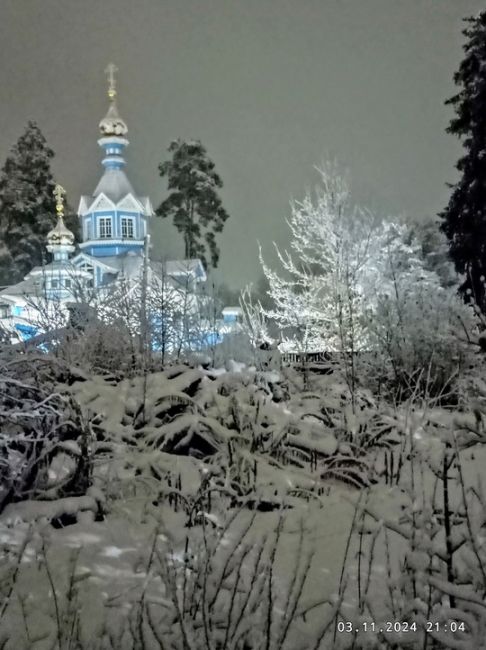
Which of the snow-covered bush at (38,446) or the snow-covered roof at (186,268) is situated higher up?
the snow-covered roof at (186,268)

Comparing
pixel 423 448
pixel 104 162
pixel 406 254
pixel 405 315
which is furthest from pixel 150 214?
pixel 423 448

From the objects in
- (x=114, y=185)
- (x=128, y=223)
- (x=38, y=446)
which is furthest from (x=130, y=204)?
(x=38, y=446)

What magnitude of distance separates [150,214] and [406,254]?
1841cm

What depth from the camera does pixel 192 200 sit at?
38.4 m

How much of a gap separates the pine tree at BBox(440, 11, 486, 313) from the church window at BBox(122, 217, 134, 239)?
23.9m

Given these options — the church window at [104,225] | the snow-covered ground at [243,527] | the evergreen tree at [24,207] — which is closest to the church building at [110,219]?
the church window at [104,225]

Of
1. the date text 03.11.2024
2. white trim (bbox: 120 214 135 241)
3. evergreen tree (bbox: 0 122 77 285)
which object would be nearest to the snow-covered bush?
the date text 03.11.2024

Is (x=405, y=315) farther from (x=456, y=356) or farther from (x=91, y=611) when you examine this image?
(x=91, y=611)

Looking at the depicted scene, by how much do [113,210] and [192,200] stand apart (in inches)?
198

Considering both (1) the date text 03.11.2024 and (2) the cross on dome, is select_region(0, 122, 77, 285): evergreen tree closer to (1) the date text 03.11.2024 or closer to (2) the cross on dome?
(2) the cross on dome

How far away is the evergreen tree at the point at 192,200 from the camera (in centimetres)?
3819

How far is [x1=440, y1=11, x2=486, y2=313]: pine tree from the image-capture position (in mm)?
18859

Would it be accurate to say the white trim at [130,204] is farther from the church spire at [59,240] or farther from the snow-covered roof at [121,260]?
the church spire at [59,240]

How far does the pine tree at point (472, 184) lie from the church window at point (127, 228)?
78.4 ft
